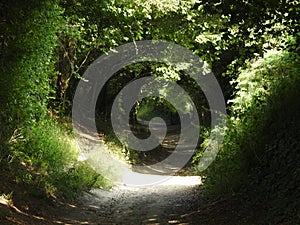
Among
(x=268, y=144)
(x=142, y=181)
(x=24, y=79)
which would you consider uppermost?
(x=142, y=181)

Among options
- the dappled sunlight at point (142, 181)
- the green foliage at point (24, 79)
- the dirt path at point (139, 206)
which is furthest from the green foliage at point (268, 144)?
the dappled sunlight at point (142, 181)

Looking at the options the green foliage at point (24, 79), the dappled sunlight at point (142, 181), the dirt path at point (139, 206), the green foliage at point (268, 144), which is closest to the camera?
the green foliage at point (268, 144)

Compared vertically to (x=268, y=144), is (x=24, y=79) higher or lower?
higher

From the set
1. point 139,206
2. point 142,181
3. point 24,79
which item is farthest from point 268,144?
point 142,181

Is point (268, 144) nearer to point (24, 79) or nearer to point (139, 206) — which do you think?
point (139, 206)

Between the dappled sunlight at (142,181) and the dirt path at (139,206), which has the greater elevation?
the dappled sunlight at (142,181)

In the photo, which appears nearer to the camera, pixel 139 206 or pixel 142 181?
pixel 139 206

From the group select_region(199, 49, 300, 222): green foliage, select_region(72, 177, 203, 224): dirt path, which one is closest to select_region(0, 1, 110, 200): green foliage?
select_region(72, 177, 203, 224): dirt path

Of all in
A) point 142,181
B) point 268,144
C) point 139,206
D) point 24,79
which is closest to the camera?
point 268,144

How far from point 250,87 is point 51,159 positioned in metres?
6.10

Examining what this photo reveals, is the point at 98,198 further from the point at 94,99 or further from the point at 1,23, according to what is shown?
the point at 94,99

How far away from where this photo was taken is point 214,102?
18375 millimetres

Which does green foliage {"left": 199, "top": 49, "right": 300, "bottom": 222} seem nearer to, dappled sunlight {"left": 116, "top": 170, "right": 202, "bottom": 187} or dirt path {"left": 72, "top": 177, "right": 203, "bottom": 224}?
dirt path {"left": 72, "top": 177, "right": 203, "bottom": 224}

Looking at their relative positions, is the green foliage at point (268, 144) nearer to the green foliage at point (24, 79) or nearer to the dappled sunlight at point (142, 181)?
the green foliage at point (24, 79)
